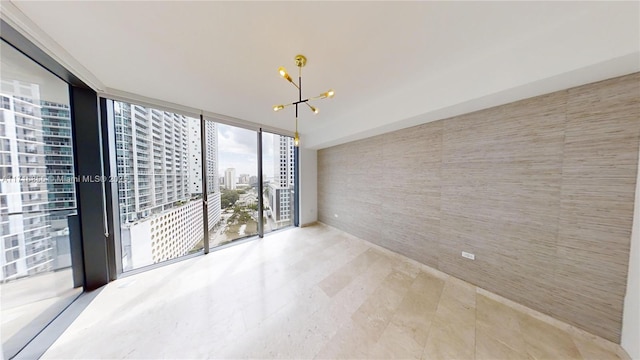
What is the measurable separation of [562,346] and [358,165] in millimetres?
3143

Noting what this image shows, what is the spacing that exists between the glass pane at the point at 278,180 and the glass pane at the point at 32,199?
8.35 ft

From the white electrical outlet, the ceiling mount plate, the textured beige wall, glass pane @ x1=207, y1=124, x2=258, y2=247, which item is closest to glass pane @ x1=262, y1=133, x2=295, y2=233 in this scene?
glass pane @ x1=207, y1=124, x2=258, y2=247

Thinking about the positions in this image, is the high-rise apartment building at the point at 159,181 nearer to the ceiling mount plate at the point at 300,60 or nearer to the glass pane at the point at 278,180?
the glass pane at the point at 278,180

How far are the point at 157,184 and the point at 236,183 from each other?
1.19m

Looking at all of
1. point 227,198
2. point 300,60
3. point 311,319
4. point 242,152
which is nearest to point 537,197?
point 311,319

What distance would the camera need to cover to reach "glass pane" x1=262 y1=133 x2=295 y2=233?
391 centimetres

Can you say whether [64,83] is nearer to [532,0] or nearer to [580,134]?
[532,0]

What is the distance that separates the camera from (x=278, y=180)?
4.35 metres

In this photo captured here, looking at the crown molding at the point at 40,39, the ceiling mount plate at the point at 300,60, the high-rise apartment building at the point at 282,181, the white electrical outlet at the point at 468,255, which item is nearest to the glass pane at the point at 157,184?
the crown molding at the point at 40,39

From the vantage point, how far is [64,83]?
1931 millimetres

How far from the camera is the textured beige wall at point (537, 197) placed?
146 centimetres

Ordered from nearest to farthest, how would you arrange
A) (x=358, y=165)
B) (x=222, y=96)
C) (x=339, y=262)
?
(x=222, y=96), (x=339, y=262), (x=358, y=165)

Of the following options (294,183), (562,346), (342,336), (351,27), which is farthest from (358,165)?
(562,346)

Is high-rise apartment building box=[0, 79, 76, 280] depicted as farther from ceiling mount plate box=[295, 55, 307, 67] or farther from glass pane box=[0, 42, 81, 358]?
ceiling mount plate box=[295, 55, 307, 67]
